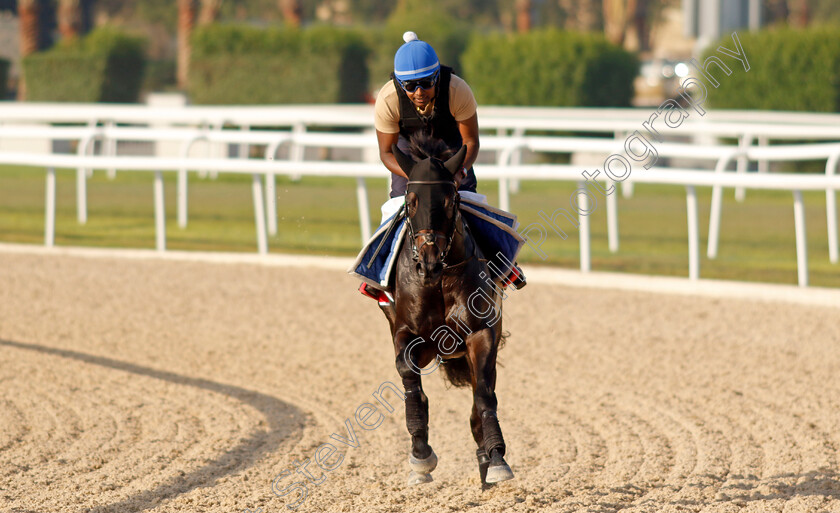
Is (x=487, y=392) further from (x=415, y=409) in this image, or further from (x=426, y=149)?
(x=426, y=149)

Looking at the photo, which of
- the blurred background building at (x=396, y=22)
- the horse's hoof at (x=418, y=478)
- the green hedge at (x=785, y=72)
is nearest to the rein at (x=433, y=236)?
the horse's hoof at (x=418, y=478)

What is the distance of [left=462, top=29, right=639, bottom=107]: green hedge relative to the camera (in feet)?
75.2

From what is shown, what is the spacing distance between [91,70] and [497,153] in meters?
12.4

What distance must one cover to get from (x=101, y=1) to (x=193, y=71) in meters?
42.1

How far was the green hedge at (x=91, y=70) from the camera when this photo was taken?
1081 inches

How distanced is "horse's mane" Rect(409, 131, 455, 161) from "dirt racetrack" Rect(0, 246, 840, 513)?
1.36 meters

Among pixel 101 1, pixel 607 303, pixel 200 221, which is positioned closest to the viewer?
pixel 607 303

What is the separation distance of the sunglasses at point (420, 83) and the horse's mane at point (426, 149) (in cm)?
18

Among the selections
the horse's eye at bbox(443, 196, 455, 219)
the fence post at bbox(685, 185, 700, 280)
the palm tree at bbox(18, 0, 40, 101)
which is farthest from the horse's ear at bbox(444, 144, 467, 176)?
the palm tree at bbox(18, 0, 40, 101)

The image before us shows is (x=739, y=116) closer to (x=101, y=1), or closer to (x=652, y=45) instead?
(x=101, y=1)

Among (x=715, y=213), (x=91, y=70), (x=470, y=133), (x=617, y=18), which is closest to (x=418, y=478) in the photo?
(x=470, y=133)

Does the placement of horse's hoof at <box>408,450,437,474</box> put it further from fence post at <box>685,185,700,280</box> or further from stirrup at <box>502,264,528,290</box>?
fence post at <box>685,185,700,280</box>

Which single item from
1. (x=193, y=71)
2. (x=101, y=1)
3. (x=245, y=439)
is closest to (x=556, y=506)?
(x=245, y=439)

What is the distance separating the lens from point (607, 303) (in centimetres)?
891
